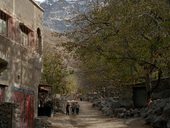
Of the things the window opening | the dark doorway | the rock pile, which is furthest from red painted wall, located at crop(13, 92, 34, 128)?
the dark doorway

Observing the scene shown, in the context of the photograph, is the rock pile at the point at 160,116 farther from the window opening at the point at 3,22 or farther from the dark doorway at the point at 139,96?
the dark doorway at the point at 139,96

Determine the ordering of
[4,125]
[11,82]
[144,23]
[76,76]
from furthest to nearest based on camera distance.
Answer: [76,76] → [11,82] → [144,23] → [4,125]

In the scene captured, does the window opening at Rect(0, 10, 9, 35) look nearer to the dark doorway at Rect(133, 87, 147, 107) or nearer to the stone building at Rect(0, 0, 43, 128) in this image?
the stone building at Rect(0, 0, 43, 128)

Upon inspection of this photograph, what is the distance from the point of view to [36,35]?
107 feet

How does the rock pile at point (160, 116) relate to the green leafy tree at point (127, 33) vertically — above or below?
below

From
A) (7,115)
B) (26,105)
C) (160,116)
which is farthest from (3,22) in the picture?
(160,116)

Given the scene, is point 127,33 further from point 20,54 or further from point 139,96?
point 139,96

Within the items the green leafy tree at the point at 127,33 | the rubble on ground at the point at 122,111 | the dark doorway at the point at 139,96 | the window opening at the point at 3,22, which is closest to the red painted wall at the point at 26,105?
the window opening at the point at 3,22

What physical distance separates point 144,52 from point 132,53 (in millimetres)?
891

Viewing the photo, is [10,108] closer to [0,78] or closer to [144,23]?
[0,78]

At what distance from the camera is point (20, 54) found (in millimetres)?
28594

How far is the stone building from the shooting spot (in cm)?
2580

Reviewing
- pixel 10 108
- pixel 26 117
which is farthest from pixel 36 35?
pixel 10 108

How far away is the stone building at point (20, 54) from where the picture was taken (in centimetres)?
2580
